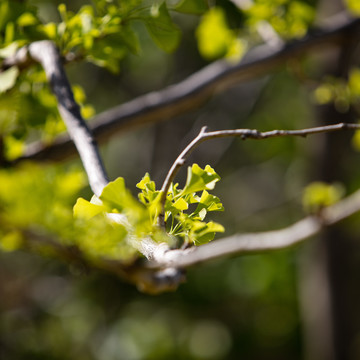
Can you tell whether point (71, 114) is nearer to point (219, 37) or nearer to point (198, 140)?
point (198, 140)

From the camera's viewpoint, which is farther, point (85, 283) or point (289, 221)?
point (85, 283)

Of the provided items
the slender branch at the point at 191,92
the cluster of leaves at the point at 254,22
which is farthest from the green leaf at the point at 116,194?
the cluster of leaves at the point at 254,22

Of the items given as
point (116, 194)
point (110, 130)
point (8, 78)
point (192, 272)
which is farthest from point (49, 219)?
point (192, 272)

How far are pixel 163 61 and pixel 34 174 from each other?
3.70 m

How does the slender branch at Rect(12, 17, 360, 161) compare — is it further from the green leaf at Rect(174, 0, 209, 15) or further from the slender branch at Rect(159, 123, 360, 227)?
the slender branch at Rect(159, 123, 360, 227)

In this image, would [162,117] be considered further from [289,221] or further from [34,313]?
[34,313]

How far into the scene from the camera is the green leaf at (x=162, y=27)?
0.73m

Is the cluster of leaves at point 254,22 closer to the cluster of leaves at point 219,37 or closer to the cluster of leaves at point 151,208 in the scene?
the cluster of leaves at point 219,37

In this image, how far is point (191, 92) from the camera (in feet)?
3.99

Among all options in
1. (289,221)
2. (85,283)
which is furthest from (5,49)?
(85,283)

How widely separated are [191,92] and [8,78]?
1.90ft

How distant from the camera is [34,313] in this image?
3.71 meters

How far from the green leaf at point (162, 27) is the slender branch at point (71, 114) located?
6.6 inches

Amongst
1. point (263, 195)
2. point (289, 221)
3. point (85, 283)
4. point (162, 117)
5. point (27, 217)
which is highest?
point (263, 195)
